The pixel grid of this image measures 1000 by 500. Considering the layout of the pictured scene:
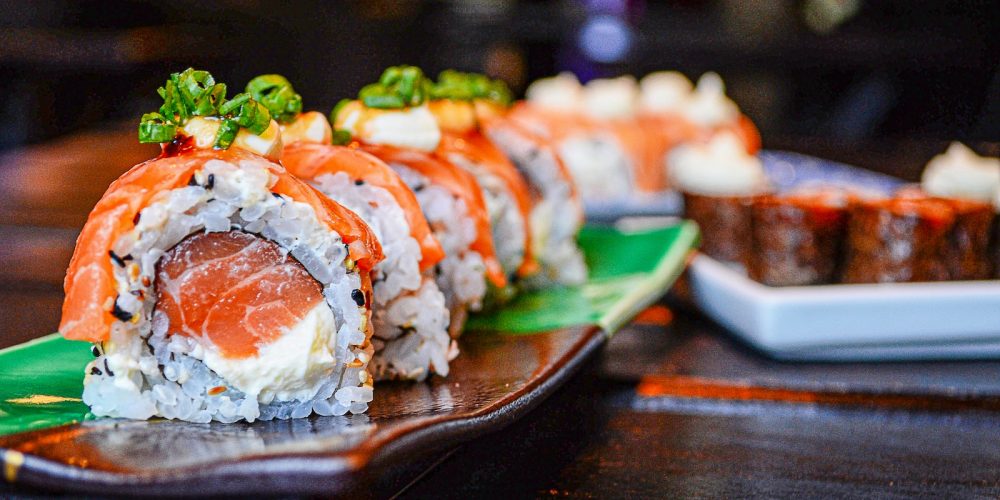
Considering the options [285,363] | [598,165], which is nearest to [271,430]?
[285,363]

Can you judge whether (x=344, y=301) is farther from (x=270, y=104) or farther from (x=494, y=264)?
(x=494, y=264)

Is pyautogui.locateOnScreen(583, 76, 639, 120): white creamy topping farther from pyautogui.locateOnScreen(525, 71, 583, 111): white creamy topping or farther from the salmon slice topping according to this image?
the salmon slice topping

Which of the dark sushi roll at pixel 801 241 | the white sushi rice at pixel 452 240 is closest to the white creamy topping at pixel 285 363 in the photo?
the white sushi rice at pixel 452 240

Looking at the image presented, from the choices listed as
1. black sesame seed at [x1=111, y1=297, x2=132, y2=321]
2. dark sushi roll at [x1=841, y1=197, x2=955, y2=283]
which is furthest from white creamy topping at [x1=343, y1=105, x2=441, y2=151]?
dark sushi roll at [x1=841, y1=197, x2=955, y2=283]

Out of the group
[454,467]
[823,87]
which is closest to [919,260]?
[454,467]

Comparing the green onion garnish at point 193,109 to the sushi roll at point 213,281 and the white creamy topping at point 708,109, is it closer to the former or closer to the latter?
the sushi roll at point 213,281
